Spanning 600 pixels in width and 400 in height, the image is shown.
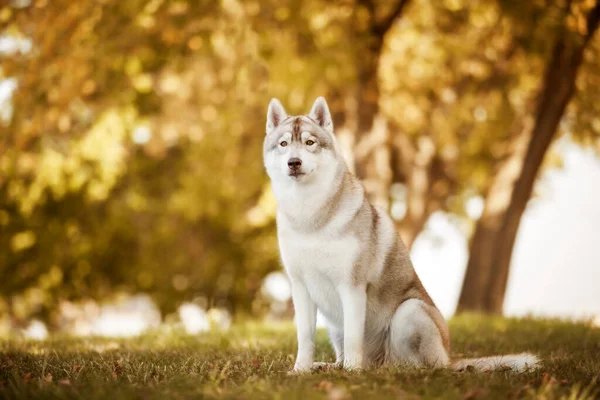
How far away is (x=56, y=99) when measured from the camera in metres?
10.4

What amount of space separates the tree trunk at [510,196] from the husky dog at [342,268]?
6.65 metres

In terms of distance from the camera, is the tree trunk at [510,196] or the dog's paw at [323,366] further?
the tree trunk at [510,196]

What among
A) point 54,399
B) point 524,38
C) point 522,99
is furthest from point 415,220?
→ point 54,399

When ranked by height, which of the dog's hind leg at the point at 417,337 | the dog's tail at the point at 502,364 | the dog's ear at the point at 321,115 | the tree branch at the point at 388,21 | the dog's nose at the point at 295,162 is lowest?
the dog's tail at the point at 502,364

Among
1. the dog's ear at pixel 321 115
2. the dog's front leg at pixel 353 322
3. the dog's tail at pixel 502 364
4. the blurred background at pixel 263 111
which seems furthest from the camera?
the blurred background at pixel 263 111

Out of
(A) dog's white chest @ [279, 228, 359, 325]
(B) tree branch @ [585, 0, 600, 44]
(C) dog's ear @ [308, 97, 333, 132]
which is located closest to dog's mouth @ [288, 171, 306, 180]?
(A) dog's white chest @ [279, 228, 359, 325]

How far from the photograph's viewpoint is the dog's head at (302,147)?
4.99 metres

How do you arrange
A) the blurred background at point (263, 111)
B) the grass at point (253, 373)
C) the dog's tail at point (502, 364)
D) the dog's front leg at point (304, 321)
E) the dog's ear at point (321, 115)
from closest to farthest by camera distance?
the grass at point (253, 373) < the dog's tail at point (502, 364) < the dog's front leg at point (304, 321) < the dog's ear at point (321, 115) < the blurred background at point (263, 111)

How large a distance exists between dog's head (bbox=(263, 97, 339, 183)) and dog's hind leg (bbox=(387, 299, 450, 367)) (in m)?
1.35

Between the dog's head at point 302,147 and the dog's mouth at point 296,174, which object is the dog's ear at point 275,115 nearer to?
the dog's head at point 302,147

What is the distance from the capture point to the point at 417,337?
16.4ft

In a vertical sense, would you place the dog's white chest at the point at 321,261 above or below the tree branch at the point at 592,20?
below

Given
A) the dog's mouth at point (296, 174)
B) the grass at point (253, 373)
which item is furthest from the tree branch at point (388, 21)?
the dog's mouth at point (296, 174)

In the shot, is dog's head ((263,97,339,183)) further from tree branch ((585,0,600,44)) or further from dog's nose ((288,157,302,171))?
tree branch ((585,0,600,44))
